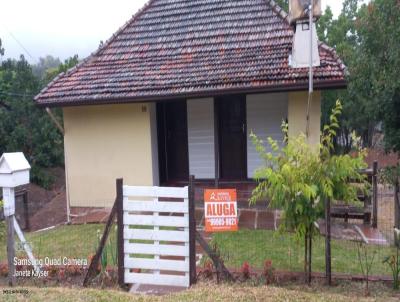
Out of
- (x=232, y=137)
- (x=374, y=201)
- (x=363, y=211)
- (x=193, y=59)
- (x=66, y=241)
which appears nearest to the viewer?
(x=66, y=241)

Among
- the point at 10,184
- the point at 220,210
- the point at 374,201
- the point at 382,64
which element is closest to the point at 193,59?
the point at 382,64

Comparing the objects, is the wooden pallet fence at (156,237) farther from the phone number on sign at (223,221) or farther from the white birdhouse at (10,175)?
the white birdhouse at (10,175)

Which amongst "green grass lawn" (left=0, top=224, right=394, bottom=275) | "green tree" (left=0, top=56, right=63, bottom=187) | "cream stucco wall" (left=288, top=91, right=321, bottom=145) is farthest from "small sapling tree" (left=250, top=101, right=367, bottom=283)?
"green tree" (left=0, top=56, right=63, bottom=187)

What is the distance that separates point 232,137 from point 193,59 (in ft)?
7.43

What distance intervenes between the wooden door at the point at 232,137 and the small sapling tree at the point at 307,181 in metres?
5.31

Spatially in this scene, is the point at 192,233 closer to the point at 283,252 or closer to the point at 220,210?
the point at 220,210

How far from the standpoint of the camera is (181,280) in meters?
4.90

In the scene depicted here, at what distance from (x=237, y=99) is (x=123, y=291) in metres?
6.31

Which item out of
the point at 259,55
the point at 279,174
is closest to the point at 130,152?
the point at 259,55

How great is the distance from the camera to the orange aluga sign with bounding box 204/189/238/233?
5.05m

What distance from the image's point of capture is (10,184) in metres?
5.07

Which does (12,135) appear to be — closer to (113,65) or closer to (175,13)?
(113,65)

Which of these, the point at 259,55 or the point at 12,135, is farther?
the point at 12,135

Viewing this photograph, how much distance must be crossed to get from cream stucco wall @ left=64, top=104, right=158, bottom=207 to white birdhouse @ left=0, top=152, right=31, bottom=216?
13.5 feet
